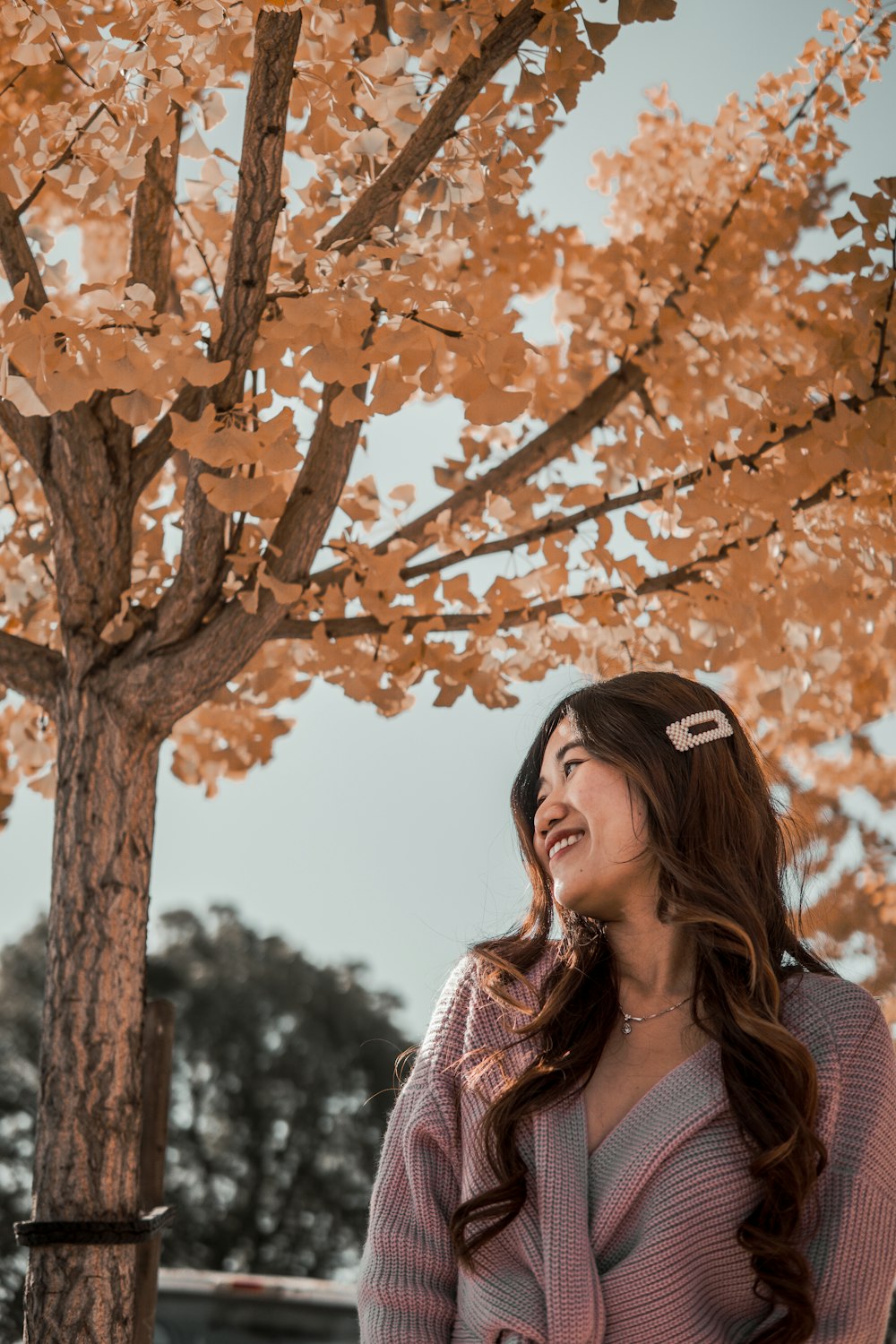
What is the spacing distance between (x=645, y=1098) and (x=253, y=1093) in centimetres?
744

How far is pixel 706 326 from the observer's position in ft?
8.64

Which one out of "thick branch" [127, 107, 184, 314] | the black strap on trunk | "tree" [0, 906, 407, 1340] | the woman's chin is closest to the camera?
the woman's chin

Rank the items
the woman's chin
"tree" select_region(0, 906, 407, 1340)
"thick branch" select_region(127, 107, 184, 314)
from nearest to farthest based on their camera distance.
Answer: the woman's chin < "thick branch" select_region(127, 107, 184, 314) < "tree" select_region(0, 906, 407, 1340)

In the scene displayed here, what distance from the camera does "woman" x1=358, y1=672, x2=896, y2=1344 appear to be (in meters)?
1.44

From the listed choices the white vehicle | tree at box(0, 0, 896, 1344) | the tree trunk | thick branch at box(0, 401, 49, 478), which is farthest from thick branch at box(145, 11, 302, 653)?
the white vehicle

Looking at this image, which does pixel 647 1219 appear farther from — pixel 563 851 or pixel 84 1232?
pixel 84 1232

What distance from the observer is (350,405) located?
176 centimetres

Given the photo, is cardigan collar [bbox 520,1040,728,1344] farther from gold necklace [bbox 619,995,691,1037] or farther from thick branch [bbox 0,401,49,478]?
thick branch [bbox 0,401,49,478]

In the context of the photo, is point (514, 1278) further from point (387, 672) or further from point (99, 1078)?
point (387, 672)

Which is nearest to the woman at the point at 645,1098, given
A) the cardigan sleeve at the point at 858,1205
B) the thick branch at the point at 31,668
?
the cardigan sleeve at the point at 858,1205

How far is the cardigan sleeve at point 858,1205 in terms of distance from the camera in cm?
142

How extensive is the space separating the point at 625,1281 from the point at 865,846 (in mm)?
5276

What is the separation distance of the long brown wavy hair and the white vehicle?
236 cm

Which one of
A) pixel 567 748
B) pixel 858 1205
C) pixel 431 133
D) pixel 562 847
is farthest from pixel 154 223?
pixel 858 1205
